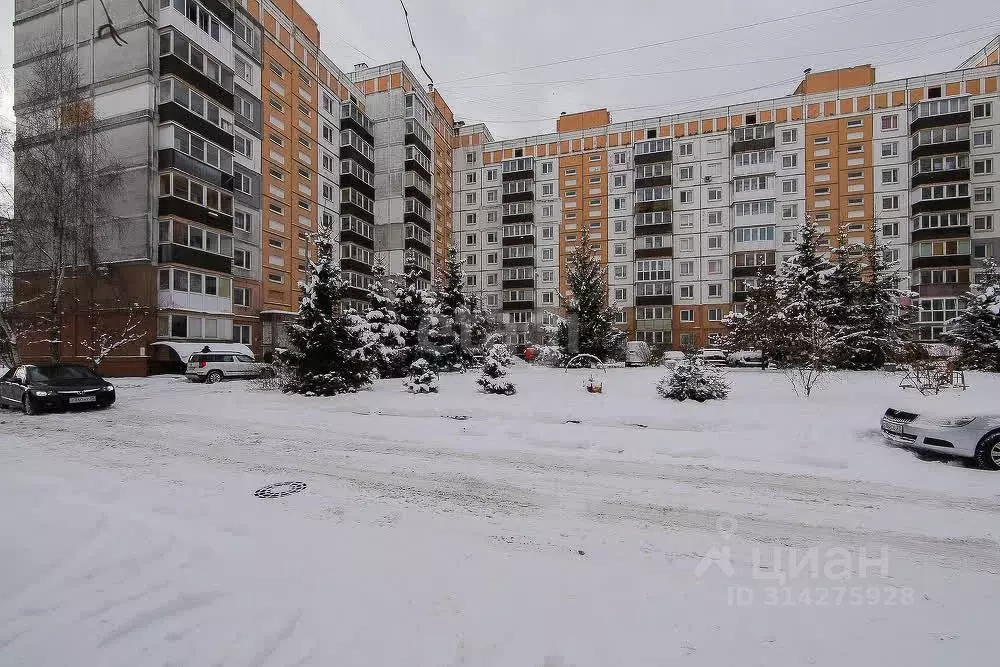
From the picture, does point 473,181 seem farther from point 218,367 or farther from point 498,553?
point 498,553

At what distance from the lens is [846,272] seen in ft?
77.5

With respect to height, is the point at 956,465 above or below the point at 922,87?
below

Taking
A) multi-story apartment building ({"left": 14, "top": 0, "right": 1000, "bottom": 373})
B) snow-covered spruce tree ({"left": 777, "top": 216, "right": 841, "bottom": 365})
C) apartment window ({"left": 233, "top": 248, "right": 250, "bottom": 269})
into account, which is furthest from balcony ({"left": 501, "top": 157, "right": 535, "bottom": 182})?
snow-covered spruce tree ({"left": 777, "top": 216, "right": 841, "bottom": 365})

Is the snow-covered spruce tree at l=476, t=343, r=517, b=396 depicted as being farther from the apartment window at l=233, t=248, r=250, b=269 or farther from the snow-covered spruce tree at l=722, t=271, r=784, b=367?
the apartment window at l=233, t=248, r=250, b=269

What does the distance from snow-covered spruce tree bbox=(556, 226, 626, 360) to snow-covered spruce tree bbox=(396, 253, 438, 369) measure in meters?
7.67

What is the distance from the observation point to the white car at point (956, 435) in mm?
6289

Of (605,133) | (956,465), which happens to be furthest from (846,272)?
(605,133)

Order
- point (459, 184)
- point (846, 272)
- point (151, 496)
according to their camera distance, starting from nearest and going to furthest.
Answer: point (151, 496), point (846, 272), point (459, 184)

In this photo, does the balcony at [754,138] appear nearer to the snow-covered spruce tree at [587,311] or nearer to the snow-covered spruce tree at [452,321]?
the snow-covered spruce tree at [587,311]

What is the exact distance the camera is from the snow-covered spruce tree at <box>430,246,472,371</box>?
24.8 m

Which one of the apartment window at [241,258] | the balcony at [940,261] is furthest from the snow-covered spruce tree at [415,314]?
the balcony at [940,261]

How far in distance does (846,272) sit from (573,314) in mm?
A: 14664

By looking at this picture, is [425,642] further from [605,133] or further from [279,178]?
[605,133]

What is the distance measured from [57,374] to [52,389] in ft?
3.27
